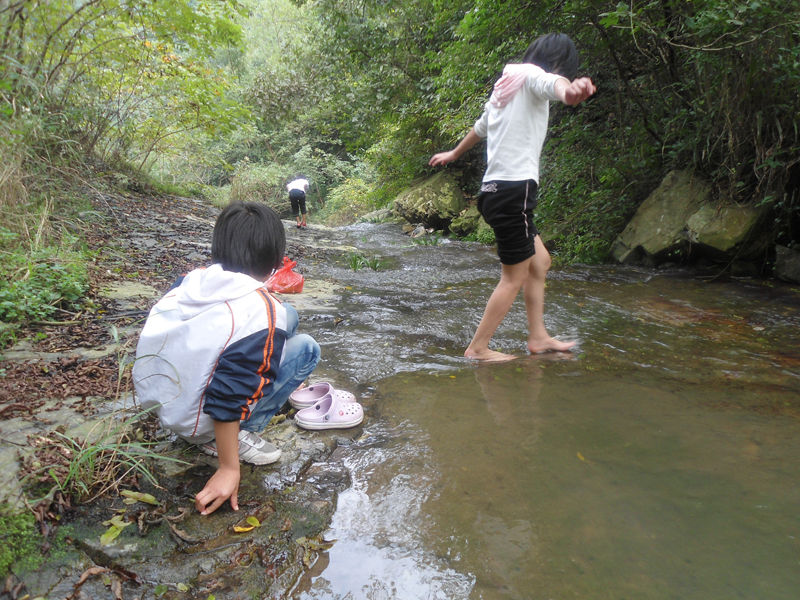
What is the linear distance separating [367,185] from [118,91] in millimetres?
15281

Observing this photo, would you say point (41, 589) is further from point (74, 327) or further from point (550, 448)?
point (74, 327)

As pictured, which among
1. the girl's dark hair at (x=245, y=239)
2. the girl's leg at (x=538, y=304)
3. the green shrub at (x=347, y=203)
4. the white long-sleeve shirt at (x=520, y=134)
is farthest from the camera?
the green shrub at (x=347, y=203)

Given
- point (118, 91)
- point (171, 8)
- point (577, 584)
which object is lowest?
Answer: point (577, 584)

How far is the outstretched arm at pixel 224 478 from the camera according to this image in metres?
1.49

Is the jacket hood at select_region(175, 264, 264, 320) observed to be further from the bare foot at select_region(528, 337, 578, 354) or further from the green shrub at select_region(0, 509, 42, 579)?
the bare foot at select_region(528, 337, 578, 354)

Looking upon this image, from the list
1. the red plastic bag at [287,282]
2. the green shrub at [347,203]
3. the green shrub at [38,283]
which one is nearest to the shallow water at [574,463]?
the red plastic bag at [287,282]

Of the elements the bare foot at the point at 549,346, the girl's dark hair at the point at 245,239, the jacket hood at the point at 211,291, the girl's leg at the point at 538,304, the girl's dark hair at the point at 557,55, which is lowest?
the bare foot at the point at 549,346

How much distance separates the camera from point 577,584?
121 centimetres

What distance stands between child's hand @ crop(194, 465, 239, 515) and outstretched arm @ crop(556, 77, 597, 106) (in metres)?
2.09

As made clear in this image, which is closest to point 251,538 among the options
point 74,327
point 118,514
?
point 118,514

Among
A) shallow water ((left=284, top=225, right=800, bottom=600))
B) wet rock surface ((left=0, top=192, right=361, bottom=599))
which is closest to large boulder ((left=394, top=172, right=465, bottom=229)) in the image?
shallow water ((left=284, top=225, right=800, bottom=600))

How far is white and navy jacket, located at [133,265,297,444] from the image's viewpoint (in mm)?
1481

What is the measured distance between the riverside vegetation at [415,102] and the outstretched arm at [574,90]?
2032 mm

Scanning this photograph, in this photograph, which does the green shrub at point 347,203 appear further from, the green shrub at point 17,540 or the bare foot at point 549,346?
the green shrub at point 17,540
